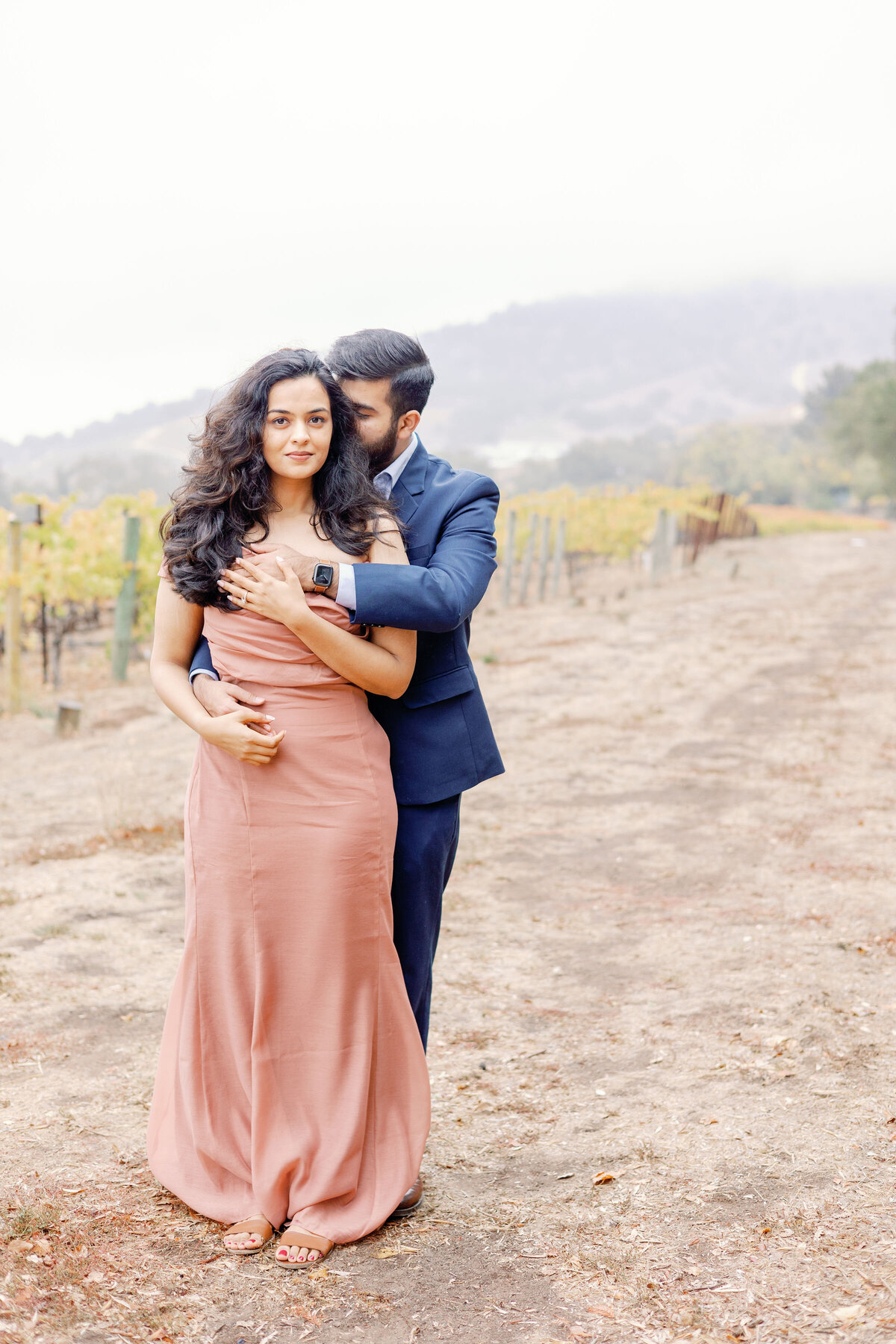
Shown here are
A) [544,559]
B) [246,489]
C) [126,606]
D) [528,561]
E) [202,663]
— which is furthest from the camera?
[544,559]

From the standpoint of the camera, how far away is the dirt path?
2.29 meters

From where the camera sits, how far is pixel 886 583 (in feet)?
59.7

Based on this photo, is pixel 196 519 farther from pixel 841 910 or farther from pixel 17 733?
pixel 17 733

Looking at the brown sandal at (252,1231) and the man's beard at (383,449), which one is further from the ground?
the man's beard at (383,449)

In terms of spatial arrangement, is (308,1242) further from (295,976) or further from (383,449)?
(383,449)

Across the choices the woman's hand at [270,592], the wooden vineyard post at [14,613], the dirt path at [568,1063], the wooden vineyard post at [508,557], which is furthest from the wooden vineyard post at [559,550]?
the woman's hand at [270,592]

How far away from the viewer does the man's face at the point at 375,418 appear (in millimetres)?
2418

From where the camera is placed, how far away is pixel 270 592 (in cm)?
227

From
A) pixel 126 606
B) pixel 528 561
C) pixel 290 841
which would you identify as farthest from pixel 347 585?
pixel 528 561

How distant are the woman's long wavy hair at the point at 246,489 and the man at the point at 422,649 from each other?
0.07 metres

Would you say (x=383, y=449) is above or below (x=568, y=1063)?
above

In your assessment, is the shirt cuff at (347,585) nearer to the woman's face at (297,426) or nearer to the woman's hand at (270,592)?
the woman's hand at (270,592)

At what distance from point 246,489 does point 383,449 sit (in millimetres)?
327

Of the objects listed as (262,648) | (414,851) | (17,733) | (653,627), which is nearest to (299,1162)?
(414,851)
